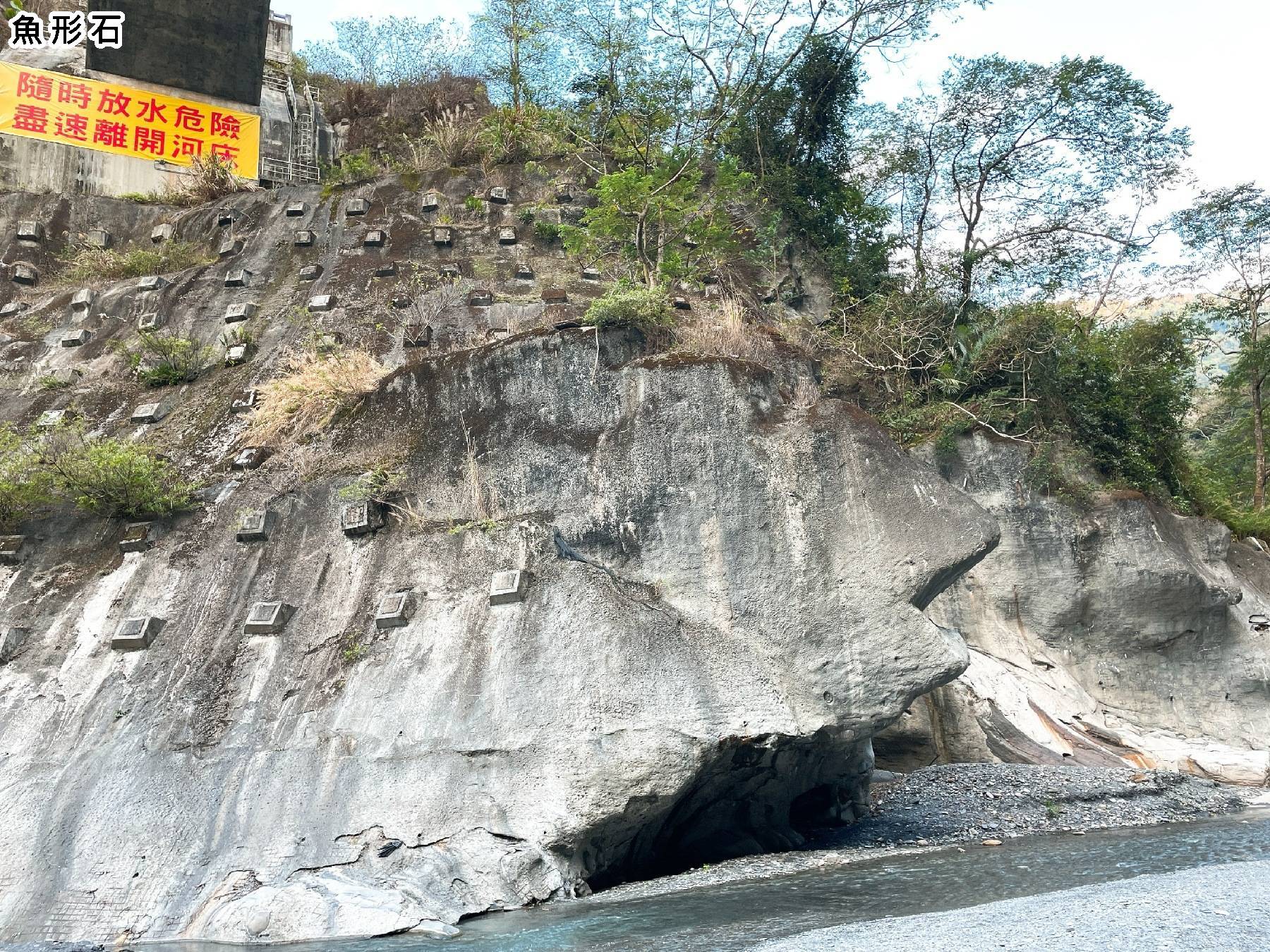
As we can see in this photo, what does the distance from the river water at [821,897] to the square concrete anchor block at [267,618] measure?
10.9 feet

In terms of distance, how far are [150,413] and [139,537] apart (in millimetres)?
2758

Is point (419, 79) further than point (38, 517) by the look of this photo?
Yes

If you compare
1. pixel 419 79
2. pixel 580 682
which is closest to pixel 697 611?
pixel 580 682

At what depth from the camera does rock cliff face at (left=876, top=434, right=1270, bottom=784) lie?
16406 millimetres

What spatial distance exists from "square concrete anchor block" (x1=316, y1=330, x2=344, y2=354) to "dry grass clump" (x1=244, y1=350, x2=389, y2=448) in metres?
1.08

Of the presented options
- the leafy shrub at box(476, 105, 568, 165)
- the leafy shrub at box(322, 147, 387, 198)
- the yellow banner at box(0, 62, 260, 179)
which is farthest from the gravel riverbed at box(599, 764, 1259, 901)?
the yellow banner at box(0, 62, 260, 179)

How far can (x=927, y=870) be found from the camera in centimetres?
941

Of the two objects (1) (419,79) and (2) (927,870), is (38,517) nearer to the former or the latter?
(2) (927,870)

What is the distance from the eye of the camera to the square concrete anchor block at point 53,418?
14.3 m

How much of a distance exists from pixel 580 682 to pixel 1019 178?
646 inches

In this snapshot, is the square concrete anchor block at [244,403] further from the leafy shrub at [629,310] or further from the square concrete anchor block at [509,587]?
the square concrete anchor block at [509,587]

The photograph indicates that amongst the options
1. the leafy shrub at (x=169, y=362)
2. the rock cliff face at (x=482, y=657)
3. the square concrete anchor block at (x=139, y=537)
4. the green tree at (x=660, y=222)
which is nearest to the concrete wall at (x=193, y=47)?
the leafy shrub at (x=169, y=362)

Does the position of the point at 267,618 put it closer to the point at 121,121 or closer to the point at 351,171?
the point at 351,171

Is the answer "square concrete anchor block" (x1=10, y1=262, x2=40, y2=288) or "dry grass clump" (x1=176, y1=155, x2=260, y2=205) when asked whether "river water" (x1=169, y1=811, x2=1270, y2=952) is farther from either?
"dry grass clump" (x1=176, y1=155, x2=260, y2=205)
